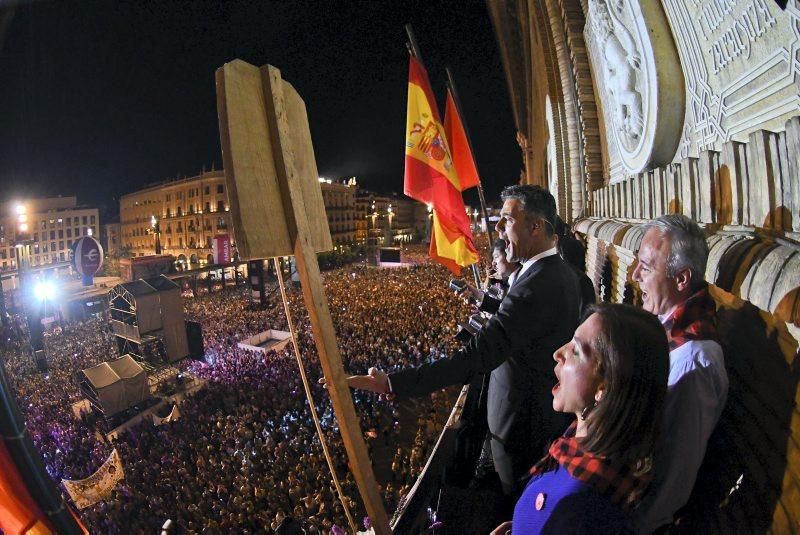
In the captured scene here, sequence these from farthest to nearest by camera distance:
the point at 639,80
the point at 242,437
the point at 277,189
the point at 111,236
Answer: the point at 111,236
the point at 242,437
the point at 639,80
the point at 277,189

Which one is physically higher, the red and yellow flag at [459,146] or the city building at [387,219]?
the city building at [387,219]

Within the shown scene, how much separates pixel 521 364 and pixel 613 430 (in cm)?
101

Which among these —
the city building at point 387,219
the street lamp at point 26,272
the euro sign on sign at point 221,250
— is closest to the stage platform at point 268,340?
the street lamp at point 26,272

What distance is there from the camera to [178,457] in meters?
7.69

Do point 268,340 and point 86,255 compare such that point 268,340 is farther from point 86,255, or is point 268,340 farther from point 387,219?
point 387,219

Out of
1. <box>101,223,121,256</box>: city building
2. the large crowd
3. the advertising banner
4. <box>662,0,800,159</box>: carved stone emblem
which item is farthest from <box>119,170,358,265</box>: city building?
<box>662,0,800,159</box>: carved stone emblem

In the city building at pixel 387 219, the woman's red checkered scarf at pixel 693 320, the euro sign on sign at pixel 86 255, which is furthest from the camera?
the city building at pixel 387 219

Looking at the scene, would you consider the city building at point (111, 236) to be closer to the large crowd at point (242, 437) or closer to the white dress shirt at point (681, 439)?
the large crowd at point (242, 437)

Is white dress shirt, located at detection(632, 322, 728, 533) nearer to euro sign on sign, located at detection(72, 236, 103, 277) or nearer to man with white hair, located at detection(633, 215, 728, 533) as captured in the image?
man with white hair, located at detection(633, 215, 728, 533)

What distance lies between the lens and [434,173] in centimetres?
606

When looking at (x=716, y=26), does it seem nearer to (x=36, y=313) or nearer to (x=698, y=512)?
(x=698, y=512)

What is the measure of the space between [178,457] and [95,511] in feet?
4.43

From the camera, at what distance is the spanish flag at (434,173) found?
19.7ft

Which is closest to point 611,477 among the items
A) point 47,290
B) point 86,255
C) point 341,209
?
point 86,255
